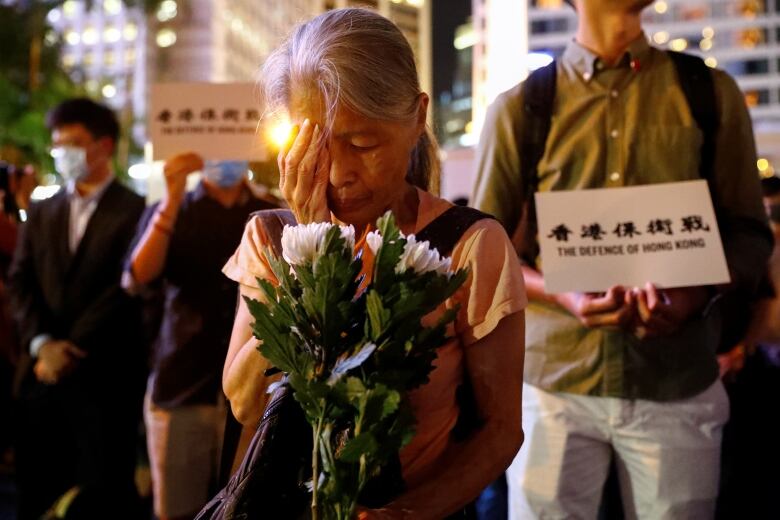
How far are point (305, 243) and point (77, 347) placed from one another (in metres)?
3.71

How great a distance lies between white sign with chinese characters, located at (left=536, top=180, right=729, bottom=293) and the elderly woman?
2.55 ft

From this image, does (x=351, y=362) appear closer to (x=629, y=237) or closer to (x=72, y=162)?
(x=629, y=237)

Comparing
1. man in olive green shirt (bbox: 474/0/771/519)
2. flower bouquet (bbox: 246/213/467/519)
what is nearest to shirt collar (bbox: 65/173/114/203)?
man in olive green shirt (bbox: 474/0/771/519)

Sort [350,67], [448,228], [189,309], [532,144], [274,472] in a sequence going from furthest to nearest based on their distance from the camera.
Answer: [189,309] → [532,144] → [448,228] → [350,67] → [274,472]

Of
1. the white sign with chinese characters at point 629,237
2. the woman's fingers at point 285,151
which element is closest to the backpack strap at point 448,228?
the woman's fingers at point 285,151

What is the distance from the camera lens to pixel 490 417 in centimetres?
176

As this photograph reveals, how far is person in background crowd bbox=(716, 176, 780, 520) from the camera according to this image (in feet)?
14.8

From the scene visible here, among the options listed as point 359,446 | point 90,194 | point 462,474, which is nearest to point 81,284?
point 90,194

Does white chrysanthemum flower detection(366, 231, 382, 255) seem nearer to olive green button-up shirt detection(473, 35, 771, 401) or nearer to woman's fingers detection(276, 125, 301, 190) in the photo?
woman's fingers detection(276, 125, 301, 190)

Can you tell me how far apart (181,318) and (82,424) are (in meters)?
0.92

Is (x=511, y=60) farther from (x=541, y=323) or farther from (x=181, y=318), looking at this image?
(x=541, y=323)

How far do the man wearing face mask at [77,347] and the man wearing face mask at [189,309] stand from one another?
1.52ft

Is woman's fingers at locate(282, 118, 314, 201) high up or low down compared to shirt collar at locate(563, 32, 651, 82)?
down

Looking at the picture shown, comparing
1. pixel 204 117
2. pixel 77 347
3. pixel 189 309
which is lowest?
pixel 77 347
